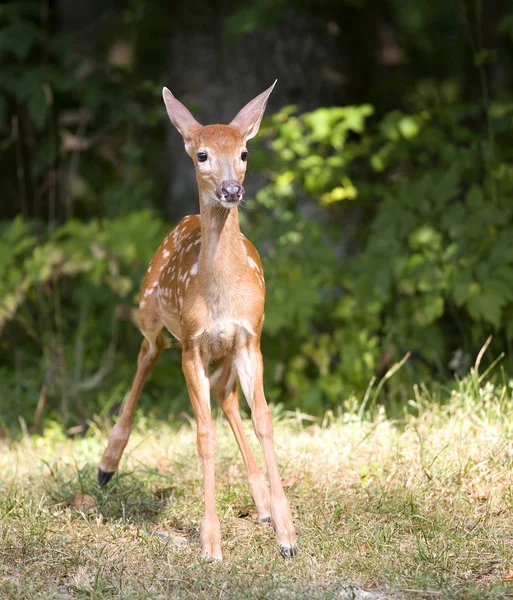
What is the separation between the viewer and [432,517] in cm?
450

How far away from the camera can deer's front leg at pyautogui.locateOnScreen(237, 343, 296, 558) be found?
431cm

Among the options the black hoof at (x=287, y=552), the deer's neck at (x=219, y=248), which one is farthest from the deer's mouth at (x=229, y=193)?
the black hoof at (x=287, y=552)

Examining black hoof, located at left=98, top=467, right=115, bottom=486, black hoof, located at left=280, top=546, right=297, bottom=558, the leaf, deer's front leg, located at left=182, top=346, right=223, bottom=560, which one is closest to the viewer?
black hoof, located at left=280, top=546, right=297, bottom=558

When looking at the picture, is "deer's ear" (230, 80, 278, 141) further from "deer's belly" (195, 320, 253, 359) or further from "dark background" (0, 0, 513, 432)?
"dark background" (0, 0, 513, 432)

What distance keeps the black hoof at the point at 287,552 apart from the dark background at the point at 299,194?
2447 millimetres

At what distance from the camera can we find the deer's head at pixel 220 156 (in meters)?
4.29

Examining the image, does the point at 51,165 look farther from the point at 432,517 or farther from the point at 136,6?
the point at 432,517

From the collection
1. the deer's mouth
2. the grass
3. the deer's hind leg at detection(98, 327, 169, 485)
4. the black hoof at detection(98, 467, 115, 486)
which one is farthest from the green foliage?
the deer's mouth

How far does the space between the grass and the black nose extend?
144 centimetres

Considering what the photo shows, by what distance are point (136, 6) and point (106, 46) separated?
101 cm

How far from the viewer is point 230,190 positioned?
425 cm

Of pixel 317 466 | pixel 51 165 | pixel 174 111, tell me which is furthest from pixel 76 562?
pixel 51 165

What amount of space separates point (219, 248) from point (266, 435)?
0.84 meters

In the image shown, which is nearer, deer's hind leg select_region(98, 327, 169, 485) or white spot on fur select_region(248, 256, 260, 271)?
white spot on fur select_region(248, 256, 260, 271)
